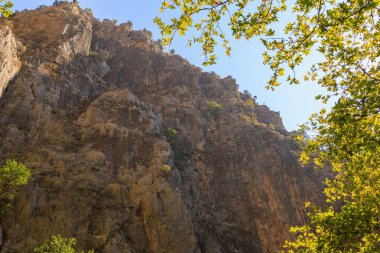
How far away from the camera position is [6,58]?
132 feet

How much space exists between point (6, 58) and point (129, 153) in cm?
1911

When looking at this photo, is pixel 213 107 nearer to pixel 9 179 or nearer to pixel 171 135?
pixel 171 135

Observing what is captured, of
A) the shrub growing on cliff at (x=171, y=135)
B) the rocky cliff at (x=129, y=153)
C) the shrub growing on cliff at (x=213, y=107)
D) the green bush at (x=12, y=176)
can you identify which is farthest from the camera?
the shrub growing on cliff at (x=213, y=107)

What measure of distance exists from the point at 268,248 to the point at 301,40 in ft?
138

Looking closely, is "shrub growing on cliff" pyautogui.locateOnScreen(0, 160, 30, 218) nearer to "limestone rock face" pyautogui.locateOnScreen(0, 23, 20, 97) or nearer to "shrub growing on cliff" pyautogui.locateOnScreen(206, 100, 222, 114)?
"limestone rock face" pyautogui.locateOnScreen(0, 23, 20, 97)

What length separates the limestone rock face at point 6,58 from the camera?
3941 cm

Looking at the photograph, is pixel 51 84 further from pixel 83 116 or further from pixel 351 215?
pixel 351 215

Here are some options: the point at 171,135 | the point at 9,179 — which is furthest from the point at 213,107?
the point at 9,179

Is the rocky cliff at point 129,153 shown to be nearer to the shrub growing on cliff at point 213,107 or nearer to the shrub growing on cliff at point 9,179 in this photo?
the shrub growing on cliff at point 213,107

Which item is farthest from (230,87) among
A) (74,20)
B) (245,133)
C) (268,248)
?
(268,248)

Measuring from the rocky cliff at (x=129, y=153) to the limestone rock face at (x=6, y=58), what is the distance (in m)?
0.23

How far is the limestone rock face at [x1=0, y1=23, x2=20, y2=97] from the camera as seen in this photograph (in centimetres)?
3941

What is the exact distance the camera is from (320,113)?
1359 centimetres

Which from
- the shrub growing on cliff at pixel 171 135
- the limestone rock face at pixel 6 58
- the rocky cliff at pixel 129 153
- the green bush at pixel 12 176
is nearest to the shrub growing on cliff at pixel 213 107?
the rocky cliff at pixel 129 153
